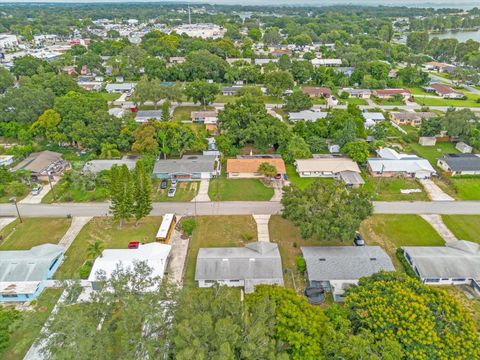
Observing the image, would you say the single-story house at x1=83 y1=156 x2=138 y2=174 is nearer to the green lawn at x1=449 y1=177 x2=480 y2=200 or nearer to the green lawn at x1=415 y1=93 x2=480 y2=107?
the green lawn at x1=449 y1=177 x2=480 y2=200

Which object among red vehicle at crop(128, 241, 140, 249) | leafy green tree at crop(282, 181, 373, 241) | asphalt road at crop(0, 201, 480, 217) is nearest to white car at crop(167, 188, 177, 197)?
asphalt road at crop(0, 201, 480, 217)

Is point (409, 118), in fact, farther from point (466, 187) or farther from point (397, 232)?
point (397, 232)

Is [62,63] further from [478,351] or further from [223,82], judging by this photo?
[478,351]

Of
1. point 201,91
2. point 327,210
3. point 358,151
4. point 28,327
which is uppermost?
point 201,91

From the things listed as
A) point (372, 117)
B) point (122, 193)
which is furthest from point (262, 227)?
point (372, 117)

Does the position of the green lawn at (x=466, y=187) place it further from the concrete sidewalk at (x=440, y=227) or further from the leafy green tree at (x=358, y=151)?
the leafy green tree at (x=358, y=151)

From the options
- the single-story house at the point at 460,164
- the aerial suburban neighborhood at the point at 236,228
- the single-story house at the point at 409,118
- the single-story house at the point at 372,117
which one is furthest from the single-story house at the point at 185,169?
the single-story house at the point at 409,118

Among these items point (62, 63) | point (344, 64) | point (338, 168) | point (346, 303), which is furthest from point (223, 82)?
point (346, 303)
